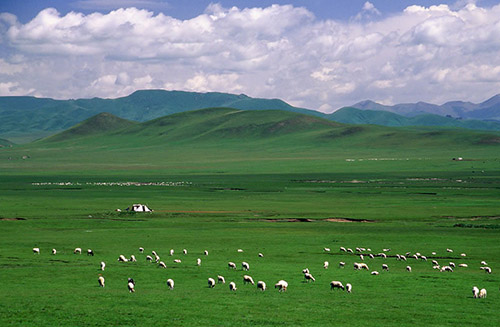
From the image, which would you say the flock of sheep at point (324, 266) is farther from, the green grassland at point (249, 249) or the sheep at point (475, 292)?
the green grassland at point (249, 249)

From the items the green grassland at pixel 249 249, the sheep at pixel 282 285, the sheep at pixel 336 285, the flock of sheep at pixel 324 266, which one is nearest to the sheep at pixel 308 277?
the flock of sheep at pixel 324 266

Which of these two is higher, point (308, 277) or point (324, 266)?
point (308, 277)

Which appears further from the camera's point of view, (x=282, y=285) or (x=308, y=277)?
(x=308, y=277)

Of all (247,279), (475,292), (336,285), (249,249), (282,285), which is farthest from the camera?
(249,249)

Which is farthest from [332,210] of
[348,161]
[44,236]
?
[348,161]

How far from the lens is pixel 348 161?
195m

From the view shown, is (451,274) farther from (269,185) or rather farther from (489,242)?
(269,185)

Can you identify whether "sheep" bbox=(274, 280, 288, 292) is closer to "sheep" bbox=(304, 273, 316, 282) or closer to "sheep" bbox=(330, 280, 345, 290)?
"sheep" bbox=(330, 280, 345, 290)

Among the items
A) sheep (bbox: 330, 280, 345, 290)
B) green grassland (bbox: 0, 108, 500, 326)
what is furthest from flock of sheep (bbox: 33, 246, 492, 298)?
green grassland (bbox: 0, 108, 500, 326)

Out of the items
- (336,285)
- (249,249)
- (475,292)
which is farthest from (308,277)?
(249,249)

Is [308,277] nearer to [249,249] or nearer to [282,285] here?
[282,285]

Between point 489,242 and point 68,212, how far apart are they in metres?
47.1

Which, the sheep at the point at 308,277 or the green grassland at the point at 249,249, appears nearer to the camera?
the green grassland at the point at 249,249

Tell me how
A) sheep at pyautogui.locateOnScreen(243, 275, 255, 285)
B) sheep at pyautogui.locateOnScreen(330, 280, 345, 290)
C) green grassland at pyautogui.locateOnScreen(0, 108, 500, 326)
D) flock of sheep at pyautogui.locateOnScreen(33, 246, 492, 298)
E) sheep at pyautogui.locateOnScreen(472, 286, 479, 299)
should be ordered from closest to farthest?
green grassland at pyautogui.locateOnScreen(0, 108, 500, 326)
sheep at pyautogui.locateOnScreen(472, 286, 479, 299)
flock of sheep at pyautogui.locateOnScreen(33, 246, 492, 298)
sheep at pyautogui.locateOnScreen(330, 280, 345, 290)
sheep at pyautogui.locateOnScreen(243, 275, 255, 285)
